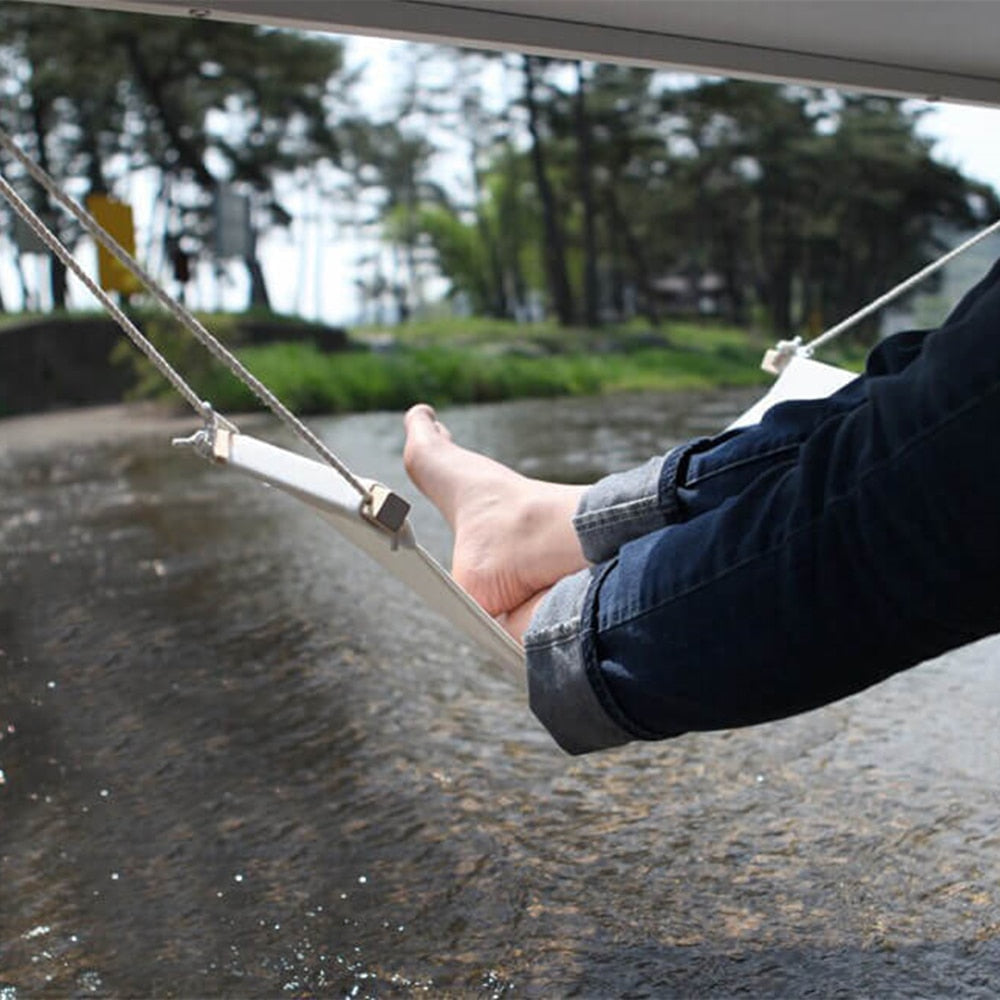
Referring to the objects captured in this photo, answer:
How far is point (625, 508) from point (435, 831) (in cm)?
50

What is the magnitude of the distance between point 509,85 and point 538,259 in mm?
10089

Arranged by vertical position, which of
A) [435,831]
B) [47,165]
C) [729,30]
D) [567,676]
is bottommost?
[435,831]

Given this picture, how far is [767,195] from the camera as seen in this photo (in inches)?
631

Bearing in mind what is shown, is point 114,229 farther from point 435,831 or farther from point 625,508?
point 625,508

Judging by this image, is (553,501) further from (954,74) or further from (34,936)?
(954,74)

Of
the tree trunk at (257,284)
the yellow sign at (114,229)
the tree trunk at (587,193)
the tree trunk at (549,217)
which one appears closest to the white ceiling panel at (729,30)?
the yellow sign at (114,229)

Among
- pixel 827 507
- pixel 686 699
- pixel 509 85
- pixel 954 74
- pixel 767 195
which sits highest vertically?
pixel 509 85

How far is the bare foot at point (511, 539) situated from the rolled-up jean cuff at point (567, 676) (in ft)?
0.29

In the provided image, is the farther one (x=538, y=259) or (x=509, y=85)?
(x=538, y=259)

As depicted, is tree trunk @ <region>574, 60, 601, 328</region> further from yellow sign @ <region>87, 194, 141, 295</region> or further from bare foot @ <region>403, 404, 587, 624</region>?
bare foot @ <region>403, 404, 587, 624</region>

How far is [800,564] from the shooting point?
679 mm

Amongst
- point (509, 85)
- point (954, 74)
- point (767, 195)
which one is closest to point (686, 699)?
point (954, 74)

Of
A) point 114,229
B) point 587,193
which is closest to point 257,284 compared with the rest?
point 587,193

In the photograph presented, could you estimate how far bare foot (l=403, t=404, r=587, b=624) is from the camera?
94 cm
